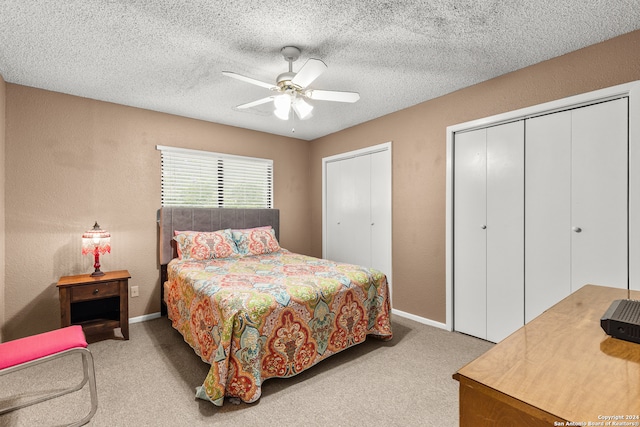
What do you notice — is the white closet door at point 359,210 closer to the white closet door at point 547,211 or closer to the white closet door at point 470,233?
the white closet door at point 470,233

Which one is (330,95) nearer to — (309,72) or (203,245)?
(309,72)

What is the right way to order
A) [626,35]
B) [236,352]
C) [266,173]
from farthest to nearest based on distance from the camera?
[266,173]
[626,35]
[236,352]

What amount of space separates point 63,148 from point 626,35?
15.9 ft

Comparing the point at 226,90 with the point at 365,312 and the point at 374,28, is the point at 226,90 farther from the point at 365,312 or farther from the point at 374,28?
the point at 365,312

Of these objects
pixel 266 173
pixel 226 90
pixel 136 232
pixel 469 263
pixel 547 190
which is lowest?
pixel 469 263

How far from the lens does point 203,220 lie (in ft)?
12.5

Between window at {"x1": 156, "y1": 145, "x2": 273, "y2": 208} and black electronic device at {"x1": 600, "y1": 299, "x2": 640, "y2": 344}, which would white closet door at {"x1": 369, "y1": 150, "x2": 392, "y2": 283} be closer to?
window at {"x1": 156, "y1": 145, "x2": 273, "y2": 208}

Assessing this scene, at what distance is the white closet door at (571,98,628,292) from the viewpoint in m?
2.18

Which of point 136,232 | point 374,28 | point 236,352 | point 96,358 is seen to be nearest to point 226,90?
point 374,28

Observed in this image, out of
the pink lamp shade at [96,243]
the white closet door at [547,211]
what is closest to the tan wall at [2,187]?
the pink lamp shade at [96,243]

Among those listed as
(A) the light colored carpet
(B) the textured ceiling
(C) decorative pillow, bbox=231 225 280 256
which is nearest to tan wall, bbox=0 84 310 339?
(B) the textured ceiling

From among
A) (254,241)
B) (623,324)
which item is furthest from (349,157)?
(623,324)

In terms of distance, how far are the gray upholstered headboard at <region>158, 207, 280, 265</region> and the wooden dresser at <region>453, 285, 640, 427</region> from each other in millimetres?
3495

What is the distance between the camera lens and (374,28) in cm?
202
